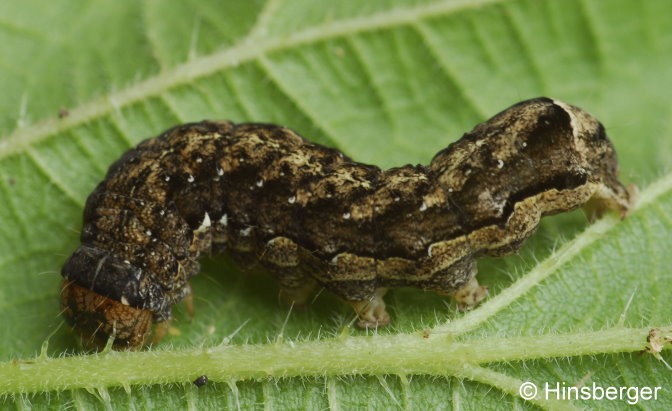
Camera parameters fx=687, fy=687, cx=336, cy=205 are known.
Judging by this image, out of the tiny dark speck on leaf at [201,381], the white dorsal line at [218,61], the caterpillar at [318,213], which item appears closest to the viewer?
the tiny dark speck on leaf at [201,381]

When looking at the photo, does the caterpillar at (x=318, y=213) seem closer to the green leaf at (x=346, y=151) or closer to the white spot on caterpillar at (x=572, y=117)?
the white spot on caterpillar at (x=572, y=117)

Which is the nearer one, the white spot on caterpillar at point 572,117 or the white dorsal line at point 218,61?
the white spot on caterpillar at point 572,117

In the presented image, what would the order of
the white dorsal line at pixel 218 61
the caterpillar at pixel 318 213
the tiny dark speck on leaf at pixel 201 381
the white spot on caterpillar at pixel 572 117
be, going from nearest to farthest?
1. the tiny dark speck on leaf at pixel 201 381
2. the caterpillar at pixel 318 213
3. the white spot on caterpillar at pixel 572 117
4. the white dorsal line at pixel 218 61

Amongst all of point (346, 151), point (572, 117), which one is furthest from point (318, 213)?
point (572, 117)

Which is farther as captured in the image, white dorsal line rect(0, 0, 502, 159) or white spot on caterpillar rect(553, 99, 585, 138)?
white dorsal line rect(0, 0, 502, 159)

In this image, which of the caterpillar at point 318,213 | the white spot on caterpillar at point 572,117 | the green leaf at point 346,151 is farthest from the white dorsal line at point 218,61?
the white spot on caterpillar at point 572,117

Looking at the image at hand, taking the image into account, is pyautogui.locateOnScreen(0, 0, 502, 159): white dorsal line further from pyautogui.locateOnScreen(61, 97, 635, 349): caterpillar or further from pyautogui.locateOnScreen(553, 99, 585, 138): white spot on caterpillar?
pyautogui.locateOnScreen(553, 99, 585, 138): white spot on caterpillar

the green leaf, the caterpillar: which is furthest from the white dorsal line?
the caterpillar
